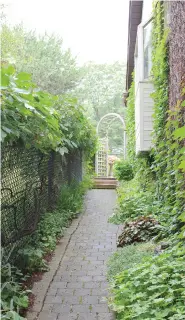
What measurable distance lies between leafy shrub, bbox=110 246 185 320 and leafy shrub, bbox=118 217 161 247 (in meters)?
1.56

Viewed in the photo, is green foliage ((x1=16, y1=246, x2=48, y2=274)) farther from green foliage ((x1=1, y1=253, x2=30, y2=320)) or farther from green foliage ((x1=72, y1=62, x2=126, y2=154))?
green foliage ((x1=72, y1=62, x2=126, y2=154))

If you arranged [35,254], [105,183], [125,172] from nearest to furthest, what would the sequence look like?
[35,254], [125,172], [105,183]

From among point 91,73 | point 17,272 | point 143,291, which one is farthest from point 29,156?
point 91,73

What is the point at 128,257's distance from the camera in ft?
14.2

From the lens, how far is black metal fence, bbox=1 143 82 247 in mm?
3746

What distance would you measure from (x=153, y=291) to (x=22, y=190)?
2.11 m

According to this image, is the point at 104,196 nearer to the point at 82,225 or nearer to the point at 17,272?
the point at 82,225

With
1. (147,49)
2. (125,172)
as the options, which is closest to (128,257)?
(147,49)

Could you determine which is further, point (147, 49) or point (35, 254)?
point (147, 49)

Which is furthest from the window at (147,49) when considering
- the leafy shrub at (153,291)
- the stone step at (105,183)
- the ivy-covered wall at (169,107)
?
the stone step at (105,183)

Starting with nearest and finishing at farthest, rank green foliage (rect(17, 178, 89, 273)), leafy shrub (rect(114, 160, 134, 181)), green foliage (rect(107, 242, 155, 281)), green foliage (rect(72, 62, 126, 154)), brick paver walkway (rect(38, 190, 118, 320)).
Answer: brick paver walkway (rect(38, 190, 118, 320)) < green foliage (rect(107, 242, 155, 281)) < green foliage (rect(17, 178, 89, 273)) < leafy shrub (rect(114, 160, 134, 181)) < green foliage (rect(72, 62, 126, 154))

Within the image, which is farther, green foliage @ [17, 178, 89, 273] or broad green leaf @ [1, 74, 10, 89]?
green foliage @ [17, 178, 89, 273]

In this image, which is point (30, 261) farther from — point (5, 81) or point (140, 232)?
point (5, 81)

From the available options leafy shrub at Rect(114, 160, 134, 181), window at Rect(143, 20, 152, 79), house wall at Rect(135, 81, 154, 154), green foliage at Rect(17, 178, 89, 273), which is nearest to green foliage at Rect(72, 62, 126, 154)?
leafy shrub at Rect(114, 160, 134, 181)
